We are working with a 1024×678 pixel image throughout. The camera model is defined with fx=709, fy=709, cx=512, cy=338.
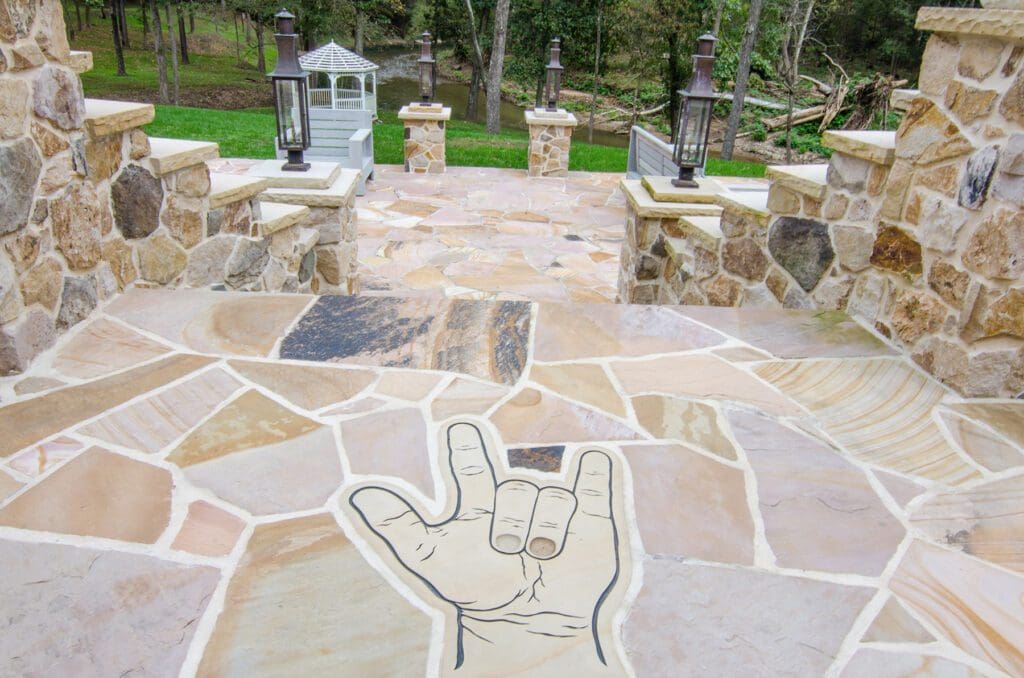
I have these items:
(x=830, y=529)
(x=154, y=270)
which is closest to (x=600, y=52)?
(x=154, y=270)

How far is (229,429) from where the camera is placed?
2.08m

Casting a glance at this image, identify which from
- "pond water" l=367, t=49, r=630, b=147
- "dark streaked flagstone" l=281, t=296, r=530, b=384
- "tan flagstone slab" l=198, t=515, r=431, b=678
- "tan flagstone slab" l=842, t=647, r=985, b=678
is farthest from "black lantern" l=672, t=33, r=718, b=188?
"pond water" l=367, t=49, r=630, b=147

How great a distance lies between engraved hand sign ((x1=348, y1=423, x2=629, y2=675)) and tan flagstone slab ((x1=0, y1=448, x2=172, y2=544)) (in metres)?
0.48

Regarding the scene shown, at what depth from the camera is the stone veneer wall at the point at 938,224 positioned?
2.21 metres

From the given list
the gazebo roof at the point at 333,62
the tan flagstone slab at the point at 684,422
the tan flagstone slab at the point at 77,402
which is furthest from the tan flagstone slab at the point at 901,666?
the gazebo roof at the point at 333,62

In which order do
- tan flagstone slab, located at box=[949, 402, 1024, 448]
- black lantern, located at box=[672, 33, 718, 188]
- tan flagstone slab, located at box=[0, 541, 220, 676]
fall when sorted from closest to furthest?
tan flagstone slab, located at box=[0, 541, 220, 676] → tan flagstone slab, located at box=[949, 402, 1024, 448] → black lantern, located at box=[672, 33, 718, 188]

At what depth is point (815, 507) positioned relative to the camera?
1847 mm

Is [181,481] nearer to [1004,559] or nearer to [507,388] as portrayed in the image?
[507,388]

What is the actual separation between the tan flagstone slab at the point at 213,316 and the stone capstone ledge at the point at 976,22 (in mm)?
2518

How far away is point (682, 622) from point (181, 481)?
50.6 inches

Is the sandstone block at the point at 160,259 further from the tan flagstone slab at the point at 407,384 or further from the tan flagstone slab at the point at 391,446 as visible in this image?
the tan flagstone slab at the point at 391,446

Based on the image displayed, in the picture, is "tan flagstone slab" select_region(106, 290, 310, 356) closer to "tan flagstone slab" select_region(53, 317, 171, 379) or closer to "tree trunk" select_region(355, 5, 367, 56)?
"tan flagstone slab" select_region(53, 317, 171, 379)

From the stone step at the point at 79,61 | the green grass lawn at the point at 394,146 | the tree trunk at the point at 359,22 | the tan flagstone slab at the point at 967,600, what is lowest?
the green grass lawn at the point at 394,146

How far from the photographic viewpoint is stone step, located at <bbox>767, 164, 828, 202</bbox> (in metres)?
3.12
